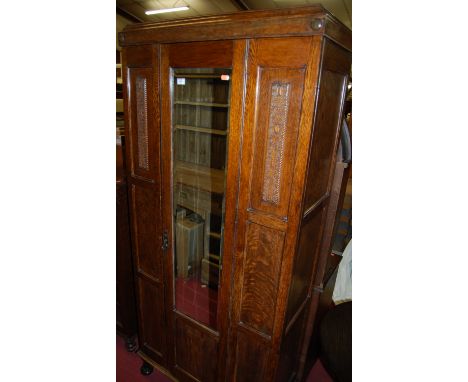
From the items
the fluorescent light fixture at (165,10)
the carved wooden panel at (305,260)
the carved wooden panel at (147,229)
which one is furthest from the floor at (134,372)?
the fluorescent light fixture at (165,10)

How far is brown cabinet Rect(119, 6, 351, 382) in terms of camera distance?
97 centimetres

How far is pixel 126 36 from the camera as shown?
130 centimetres

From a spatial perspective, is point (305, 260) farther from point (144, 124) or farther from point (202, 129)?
point (144, 124)

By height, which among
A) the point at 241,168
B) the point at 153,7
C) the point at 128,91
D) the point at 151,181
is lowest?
the point at 151,181

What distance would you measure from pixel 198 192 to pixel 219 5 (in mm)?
4228

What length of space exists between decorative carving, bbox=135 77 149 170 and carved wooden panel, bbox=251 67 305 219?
60 cm

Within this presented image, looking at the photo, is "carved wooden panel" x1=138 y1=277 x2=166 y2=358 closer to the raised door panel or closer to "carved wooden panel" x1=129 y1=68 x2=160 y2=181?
the raised door panel

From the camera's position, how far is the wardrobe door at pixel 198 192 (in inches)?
45.0

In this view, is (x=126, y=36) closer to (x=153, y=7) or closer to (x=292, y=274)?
(x=292, y=274)

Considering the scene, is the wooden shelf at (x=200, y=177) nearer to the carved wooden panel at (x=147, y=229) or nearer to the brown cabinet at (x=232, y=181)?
the brown cabinet at (x=232, y=181)

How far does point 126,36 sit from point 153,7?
4.70m

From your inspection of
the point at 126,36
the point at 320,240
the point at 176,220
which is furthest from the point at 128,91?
the point at 320,240

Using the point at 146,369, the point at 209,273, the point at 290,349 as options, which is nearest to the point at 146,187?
the point at 209,273

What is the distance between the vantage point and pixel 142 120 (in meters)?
1.38
